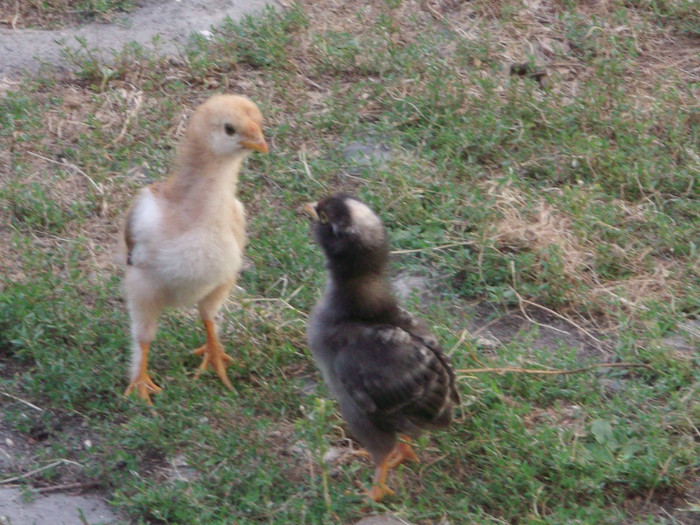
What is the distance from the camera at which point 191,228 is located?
185 inches

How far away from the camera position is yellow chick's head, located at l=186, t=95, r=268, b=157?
4.68 meters

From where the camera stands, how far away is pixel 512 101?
22.7 ft

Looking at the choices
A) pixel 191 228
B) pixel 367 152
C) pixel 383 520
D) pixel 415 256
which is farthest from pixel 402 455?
pixel 367 152

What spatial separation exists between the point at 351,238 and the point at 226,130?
34.4 inches

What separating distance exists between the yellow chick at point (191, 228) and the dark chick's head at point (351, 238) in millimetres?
543

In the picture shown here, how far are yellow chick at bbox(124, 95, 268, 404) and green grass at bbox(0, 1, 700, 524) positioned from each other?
0.42 meters

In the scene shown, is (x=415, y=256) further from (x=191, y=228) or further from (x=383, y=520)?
(x=383, y=520)

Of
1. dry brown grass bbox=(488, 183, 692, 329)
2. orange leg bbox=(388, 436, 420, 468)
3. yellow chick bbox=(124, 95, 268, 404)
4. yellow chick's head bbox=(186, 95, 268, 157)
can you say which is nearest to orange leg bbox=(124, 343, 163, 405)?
yellow chick bbox=(124, 95, 268, 404)

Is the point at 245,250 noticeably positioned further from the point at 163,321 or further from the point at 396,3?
the point at 396,3

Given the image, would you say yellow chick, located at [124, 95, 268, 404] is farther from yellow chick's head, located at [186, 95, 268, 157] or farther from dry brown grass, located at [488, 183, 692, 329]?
dry brown grass, located at [488, 183, 692, 329]

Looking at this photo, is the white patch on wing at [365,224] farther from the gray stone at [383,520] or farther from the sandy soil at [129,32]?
the sandy soil at [129,32]

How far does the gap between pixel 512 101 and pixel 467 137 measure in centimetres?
54

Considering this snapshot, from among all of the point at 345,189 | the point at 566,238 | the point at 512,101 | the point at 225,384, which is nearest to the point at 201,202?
the point at 225,384

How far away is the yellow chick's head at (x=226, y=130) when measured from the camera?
184 inches
